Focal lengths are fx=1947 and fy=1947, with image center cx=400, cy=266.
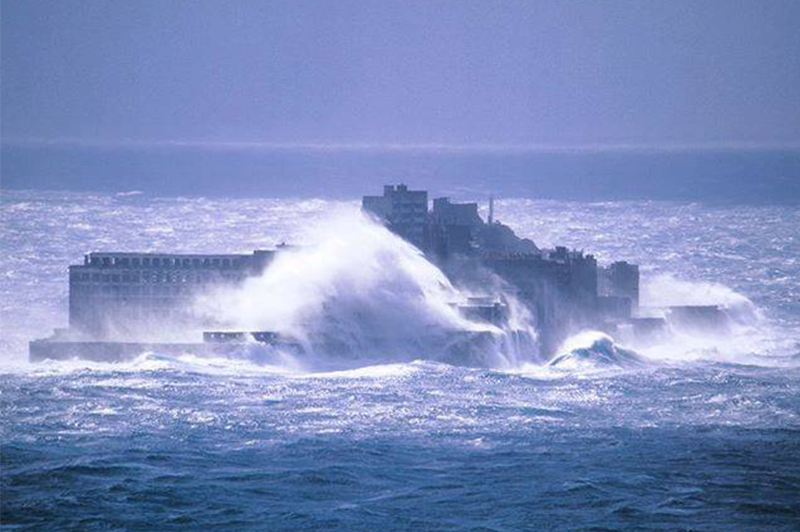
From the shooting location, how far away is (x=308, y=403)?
54.0 m

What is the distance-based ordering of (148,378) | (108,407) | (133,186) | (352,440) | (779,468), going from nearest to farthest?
(779,468), (352,440), (108,407), (148,378), (133,186)

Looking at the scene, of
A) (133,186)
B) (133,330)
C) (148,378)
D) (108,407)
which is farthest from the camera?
(133,186)

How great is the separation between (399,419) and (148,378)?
1036 cm

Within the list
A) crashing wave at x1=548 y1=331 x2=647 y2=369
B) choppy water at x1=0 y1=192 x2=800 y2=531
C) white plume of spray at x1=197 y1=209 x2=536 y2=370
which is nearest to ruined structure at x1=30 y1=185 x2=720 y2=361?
white plume of spray at x1=197 y1=209 x2=536 y2=370

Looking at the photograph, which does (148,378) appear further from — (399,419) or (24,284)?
(24,284)

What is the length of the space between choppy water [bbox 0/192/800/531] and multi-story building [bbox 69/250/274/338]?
239 cm

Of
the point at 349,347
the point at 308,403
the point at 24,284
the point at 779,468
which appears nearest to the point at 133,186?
the point at 24,284

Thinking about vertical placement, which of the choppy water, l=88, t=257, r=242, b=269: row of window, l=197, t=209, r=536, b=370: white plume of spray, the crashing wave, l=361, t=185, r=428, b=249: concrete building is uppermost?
l=361, t=185, r=428, b=249: concrete building

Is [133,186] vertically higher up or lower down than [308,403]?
higher up

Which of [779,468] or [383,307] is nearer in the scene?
[779,468]

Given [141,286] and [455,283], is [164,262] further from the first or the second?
[455,283]

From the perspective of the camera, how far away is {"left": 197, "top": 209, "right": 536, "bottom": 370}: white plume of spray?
215 feet

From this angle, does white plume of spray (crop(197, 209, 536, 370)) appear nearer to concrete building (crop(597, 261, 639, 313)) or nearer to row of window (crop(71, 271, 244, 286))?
row of window (crop(71, 271, 244, 286))

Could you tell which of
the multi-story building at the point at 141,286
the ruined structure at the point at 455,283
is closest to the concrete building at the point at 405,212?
the ruined structure at the point at 455,283
